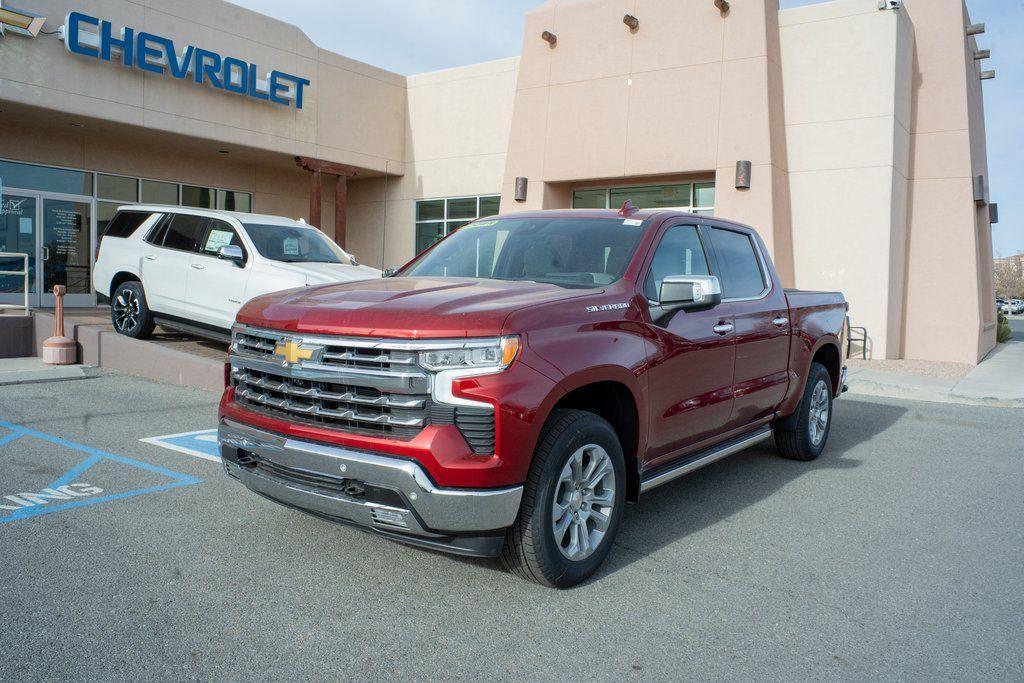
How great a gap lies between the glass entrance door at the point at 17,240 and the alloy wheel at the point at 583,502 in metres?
16.6

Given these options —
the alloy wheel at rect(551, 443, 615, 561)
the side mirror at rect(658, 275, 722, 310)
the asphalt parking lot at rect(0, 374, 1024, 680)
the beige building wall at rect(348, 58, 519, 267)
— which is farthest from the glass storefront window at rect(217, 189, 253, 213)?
the alloy wheel at rect(551, 443, 615, 561)

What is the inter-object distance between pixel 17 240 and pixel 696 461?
17.2 meters

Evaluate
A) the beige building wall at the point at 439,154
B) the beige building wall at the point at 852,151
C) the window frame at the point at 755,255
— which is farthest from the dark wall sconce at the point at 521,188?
the window frame at the point at 755,255

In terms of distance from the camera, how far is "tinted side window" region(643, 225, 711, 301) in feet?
15.7

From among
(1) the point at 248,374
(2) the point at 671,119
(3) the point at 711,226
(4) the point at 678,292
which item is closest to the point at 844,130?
(2) the point at 671,119

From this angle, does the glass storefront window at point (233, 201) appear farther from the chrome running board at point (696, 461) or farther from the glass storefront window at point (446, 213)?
the chrome running board at point (696, 461)

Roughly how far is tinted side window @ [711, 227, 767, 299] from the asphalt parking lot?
149 cm

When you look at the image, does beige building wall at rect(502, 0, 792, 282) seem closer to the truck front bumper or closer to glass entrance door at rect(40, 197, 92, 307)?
glass entrance door at rect(40, 197, 92, 307)

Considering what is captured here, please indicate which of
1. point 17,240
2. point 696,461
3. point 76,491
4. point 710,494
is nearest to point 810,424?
point 710,494

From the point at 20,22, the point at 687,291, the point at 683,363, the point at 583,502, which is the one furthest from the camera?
the point at 20,22

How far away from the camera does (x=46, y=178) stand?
57.5 feet

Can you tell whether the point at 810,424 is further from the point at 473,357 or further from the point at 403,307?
the point at 403,307

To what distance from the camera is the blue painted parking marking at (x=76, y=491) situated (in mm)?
4996

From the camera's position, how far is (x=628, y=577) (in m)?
4.16
